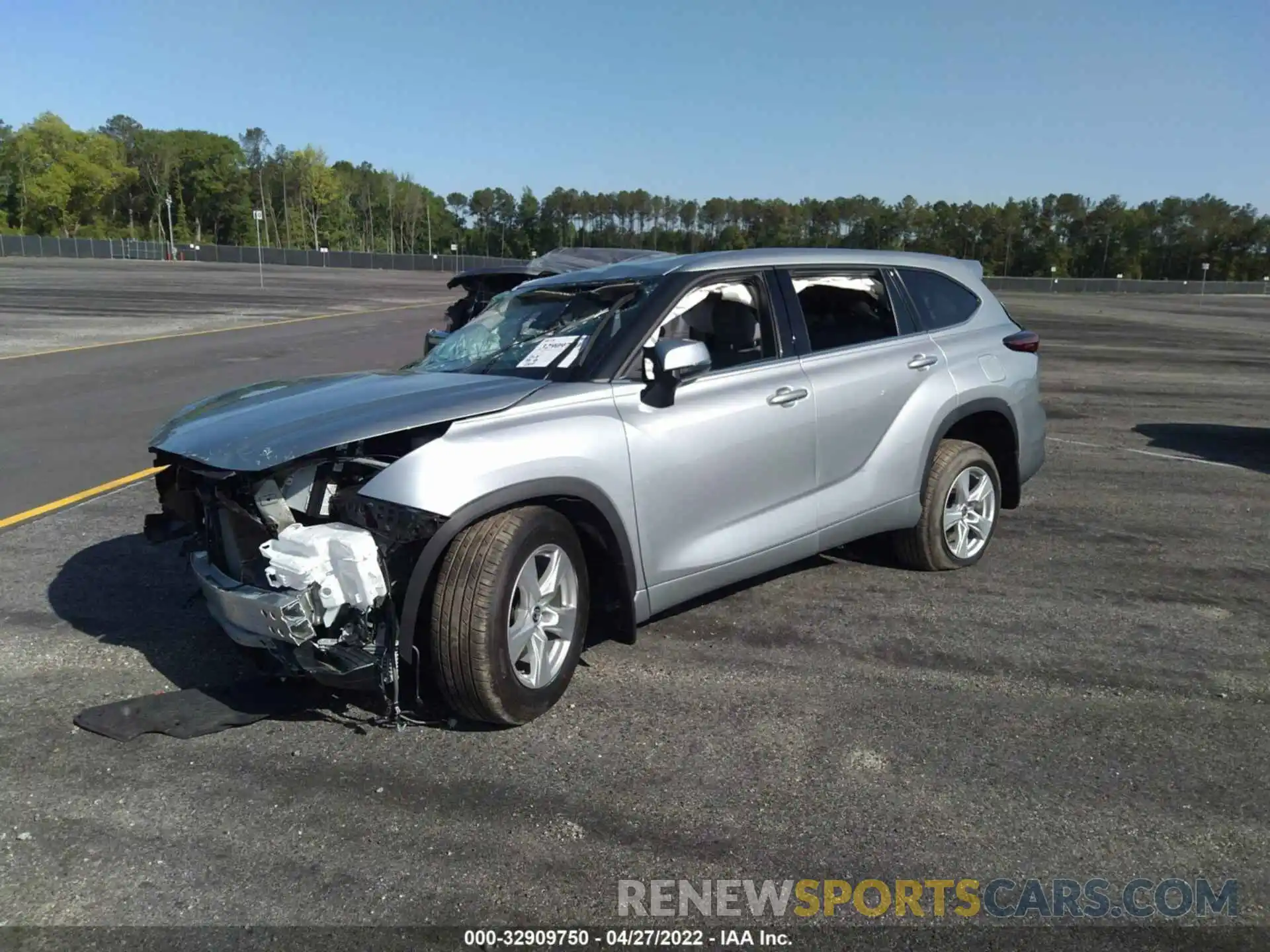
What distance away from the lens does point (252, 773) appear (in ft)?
11.8

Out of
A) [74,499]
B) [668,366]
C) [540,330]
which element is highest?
[540,330]

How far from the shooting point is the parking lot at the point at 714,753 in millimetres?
3004

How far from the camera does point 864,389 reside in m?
5.07

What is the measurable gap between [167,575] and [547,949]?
158 inches

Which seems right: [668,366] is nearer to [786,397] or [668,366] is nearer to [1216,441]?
[786,397]

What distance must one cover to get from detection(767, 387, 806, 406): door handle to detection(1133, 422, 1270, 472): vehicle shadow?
21.5 feet

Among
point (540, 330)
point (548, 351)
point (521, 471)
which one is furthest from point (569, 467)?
point (540, 330)

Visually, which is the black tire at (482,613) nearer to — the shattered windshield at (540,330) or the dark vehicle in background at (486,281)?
the shattered windshield at (540,330)

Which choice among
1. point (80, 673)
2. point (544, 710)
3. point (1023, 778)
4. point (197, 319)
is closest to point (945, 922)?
point (1023, 778)

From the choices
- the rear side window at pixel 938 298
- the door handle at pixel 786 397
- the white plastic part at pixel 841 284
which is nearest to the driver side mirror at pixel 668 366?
the door handle at pixel 786 397

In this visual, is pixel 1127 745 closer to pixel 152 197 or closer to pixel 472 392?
pixel 472 392

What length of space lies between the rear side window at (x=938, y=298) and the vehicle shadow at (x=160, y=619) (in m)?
3.71

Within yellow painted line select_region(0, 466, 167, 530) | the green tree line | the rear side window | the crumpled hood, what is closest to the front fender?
the crumpled hood

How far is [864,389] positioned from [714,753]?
220cm
